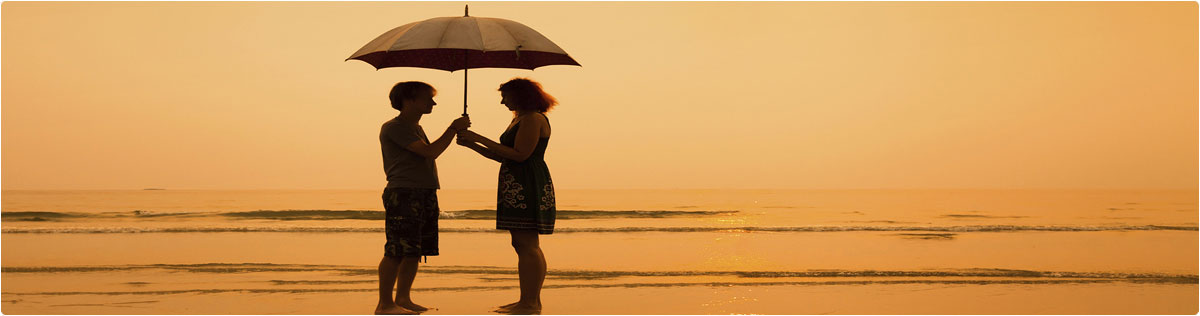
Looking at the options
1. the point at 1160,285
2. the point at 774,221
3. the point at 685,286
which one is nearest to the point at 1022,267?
the point at 1160,285

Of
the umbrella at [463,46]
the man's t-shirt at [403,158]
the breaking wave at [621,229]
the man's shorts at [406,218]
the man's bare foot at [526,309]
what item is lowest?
the man's bare foot at [526,309]

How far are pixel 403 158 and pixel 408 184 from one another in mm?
145

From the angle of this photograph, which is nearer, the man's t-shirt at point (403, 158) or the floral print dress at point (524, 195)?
the man's t-shirt at point (403, 158)

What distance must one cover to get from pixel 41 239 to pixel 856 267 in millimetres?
10484

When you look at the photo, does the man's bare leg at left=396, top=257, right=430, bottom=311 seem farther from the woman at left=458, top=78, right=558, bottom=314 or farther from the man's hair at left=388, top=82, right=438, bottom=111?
the man's hair at left=388, top=82, right=438, bottom=111

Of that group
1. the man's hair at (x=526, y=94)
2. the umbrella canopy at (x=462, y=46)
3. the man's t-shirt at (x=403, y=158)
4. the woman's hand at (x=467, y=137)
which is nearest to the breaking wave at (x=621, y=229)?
the umbrella canopy at (x=462, y=46)

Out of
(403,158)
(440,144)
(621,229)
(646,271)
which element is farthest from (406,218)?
(621,229)

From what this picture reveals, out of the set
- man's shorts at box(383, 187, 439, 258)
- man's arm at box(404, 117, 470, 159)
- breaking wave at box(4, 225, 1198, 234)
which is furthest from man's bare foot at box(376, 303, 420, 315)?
breaking wave at box(4, 225, 1198, 234)

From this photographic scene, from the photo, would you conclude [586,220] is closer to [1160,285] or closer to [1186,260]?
[1186,260]

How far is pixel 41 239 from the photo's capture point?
552 inches

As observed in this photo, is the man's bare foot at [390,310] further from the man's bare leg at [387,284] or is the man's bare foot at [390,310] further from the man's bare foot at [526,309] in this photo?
the man's bare foot at [526,309]

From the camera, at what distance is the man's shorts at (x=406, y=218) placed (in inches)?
233

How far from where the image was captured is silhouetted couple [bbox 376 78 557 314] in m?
5.83

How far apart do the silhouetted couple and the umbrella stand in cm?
23
